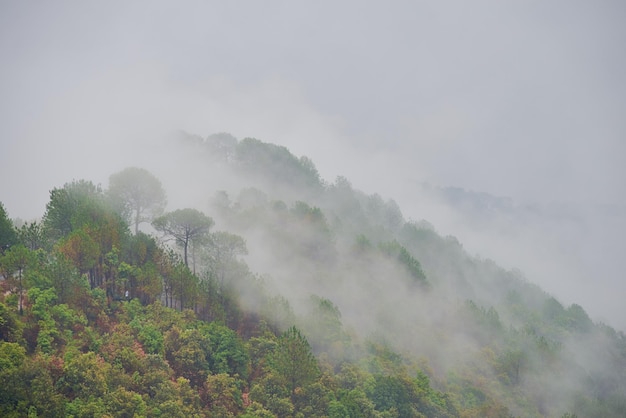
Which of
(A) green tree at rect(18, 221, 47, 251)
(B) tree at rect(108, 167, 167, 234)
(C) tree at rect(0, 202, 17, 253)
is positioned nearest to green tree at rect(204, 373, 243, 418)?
(A) green tree at rect(18, 221, 47, 251)

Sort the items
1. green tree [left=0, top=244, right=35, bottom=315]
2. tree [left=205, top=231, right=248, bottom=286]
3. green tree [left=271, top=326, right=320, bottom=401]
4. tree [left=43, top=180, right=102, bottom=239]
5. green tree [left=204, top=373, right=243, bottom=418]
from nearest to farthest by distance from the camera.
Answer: green tree [left=0, top=244, right=35, bottom=315] → green tree [left=204, top=373, right=243, bottom=418] → green tree [left=271, top=326, right=320, bottom=401] → tree [left=43, top=180, right=102, bottom=239] → tree [left=205, top=231, right=248, bottom=286]

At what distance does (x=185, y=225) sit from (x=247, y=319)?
19.2 meters

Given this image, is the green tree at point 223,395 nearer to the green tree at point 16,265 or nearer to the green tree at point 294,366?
the green tree at point 294,366

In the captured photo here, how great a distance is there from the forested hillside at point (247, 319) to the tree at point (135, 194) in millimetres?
270

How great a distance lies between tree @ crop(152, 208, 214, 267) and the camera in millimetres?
79750

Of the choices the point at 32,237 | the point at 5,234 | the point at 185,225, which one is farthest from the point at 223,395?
the point at 5,234

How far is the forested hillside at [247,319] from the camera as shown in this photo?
5131cm

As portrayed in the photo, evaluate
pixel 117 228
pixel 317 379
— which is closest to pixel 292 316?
pixel 317 379

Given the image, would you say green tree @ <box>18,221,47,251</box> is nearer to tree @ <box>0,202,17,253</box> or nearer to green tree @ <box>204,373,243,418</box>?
tree @ <box>0,202,17,253</box>

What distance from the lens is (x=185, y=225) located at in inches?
3162

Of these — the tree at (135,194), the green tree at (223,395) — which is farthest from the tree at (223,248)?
the green tree at (223,395)

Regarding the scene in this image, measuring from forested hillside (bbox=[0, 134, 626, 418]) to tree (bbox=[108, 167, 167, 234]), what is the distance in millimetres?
270

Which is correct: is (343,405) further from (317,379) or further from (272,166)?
(272,166)

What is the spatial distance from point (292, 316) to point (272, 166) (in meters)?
72.5
